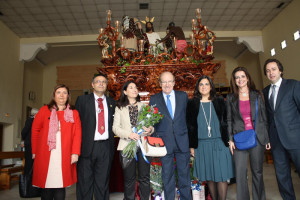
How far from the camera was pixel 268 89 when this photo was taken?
290cm

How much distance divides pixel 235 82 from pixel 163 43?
117 inches

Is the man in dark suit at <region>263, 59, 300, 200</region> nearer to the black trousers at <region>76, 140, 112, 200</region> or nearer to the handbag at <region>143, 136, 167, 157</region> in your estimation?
the handbag at <region>143, 136, 167, 157</region>

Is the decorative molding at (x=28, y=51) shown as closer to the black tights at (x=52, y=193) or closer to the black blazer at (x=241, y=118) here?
the black tights at (x=52, y=193)

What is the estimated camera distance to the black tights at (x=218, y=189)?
2.63 metres

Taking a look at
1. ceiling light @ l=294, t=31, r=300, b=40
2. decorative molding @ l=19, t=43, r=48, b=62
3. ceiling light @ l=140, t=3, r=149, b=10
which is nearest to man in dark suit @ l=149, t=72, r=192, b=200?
ceiling light @ l=140, t=3, r=149, b=10

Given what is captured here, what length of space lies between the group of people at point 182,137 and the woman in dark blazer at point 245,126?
0.4 inches

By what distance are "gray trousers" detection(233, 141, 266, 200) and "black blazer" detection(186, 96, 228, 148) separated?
25 cm

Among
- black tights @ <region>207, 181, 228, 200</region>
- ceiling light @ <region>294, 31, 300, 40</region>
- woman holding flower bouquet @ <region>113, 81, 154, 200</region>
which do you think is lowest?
black tights @ <region>207, 181, 228, 200</region>

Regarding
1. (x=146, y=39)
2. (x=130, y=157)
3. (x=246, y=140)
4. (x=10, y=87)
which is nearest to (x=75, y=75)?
(x=10, y=87)

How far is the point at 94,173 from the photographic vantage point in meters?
2.86

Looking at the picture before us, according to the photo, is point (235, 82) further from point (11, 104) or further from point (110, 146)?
point (11, 104)

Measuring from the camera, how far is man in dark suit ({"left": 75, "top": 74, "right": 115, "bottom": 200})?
280cm

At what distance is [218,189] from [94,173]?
1.49 m

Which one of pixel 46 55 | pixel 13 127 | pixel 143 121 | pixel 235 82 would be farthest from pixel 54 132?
pixel 46 55
